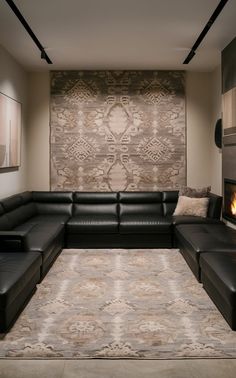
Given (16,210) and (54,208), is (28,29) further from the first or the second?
(54,208)

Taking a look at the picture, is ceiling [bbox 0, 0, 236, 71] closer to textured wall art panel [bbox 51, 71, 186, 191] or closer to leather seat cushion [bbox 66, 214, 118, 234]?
textured wall art panel [bbox 51, 71, 186, 191]

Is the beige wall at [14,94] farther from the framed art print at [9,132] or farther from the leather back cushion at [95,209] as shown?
the leather back cushion at [95,209]

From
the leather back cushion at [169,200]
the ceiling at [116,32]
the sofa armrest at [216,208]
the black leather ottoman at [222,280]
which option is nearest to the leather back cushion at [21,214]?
the leather back cushion at [169,200]

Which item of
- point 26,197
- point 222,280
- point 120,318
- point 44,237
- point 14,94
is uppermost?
point 14,94

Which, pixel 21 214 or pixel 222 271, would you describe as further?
pixel 21 214

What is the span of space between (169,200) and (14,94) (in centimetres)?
277

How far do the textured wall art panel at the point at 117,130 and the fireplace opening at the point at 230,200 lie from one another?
1.12 m

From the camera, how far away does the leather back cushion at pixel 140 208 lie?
234 inches

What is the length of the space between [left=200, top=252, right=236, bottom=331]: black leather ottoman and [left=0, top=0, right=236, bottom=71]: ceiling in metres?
2.31

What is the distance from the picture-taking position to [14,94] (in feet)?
18.5

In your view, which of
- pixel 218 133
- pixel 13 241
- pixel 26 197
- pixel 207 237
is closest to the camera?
pixel 13 241

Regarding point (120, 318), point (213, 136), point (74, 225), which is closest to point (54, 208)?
point (74, 225)

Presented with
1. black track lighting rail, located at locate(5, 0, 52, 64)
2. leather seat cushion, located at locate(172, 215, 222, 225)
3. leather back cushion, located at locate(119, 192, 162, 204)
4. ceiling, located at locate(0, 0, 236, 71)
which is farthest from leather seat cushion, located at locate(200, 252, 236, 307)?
black track lighting rail, located at locate(5, 0, 52, 64)

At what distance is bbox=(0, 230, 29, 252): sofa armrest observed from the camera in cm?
365
